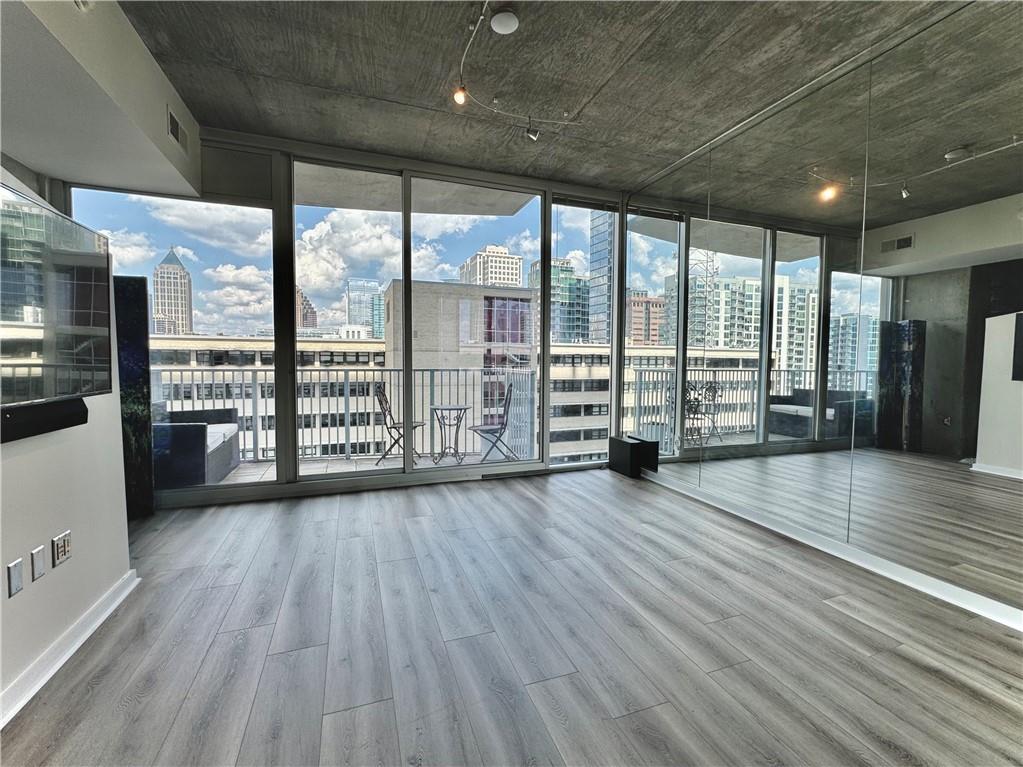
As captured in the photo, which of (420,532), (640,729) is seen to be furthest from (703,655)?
(420,532)

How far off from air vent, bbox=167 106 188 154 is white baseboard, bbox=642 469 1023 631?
4.87 meters

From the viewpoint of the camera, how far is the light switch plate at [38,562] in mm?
1613

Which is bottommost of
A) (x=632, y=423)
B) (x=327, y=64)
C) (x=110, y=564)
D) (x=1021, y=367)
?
(x=110, y=564)

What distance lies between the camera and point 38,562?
164cm

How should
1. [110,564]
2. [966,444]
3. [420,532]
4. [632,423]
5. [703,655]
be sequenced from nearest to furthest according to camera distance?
[703,655]
[110,564]
[966,444]
[420,532]
[632,423]

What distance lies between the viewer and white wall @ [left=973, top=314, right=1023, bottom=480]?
2.20 meters

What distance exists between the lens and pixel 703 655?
1.75 m

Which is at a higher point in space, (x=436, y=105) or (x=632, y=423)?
(x=436, y=105)

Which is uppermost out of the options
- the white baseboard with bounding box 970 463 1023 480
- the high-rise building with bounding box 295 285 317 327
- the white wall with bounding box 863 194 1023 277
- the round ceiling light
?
the round ceiling light

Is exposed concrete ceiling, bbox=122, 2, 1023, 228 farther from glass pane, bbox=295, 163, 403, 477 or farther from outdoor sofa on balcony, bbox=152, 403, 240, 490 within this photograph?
outdoor sofa on balcony, bbox=152, 403, 240, 490

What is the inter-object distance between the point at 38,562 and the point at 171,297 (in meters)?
2.48

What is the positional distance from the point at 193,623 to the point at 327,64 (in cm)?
313

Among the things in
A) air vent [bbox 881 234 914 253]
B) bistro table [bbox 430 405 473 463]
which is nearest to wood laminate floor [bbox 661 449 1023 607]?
air vent [bbox 881 234 914 253]

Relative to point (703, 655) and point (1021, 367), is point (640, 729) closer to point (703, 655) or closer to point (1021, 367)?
point (703, 655)
